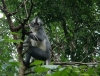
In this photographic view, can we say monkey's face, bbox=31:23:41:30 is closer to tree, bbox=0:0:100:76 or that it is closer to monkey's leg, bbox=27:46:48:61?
monkey's leg, bbox=27:46:48:61

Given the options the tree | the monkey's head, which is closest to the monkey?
the monkey's head

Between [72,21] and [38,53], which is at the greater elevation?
[72,21]

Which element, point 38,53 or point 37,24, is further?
point 37,24

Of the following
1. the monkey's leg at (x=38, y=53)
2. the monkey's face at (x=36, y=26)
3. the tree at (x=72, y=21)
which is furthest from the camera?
the tree at (x=72, y=21)

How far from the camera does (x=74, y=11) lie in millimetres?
5953

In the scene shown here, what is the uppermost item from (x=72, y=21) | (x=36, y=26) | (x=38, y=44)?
(x=72, y=21)

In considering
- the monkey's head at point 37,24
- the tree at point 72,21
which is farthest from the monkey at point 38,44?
the tree at point 72,21

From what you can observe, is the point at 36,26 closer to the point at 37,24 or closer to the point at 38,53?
the point at 37,24

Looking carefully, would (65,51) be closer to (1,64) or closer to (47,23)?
(47,23)

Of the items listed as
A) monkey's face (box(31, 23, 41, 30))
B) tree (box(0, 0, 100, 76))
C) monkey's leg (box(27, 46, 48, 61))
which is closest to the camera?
monkey's leg (box(27, 46, 48, 61))

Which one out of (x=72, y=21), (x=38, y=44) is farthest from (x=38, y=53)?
(x=72, y=21)

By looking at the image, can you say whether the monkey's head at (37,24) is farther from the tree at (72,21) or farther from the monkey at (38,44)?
the tree at (72,21)

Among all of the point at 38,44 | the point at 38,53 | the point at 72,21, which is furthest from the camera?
the point at 72,21

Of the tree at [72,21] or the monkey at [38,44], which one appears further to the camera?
the tree at [72,21]
